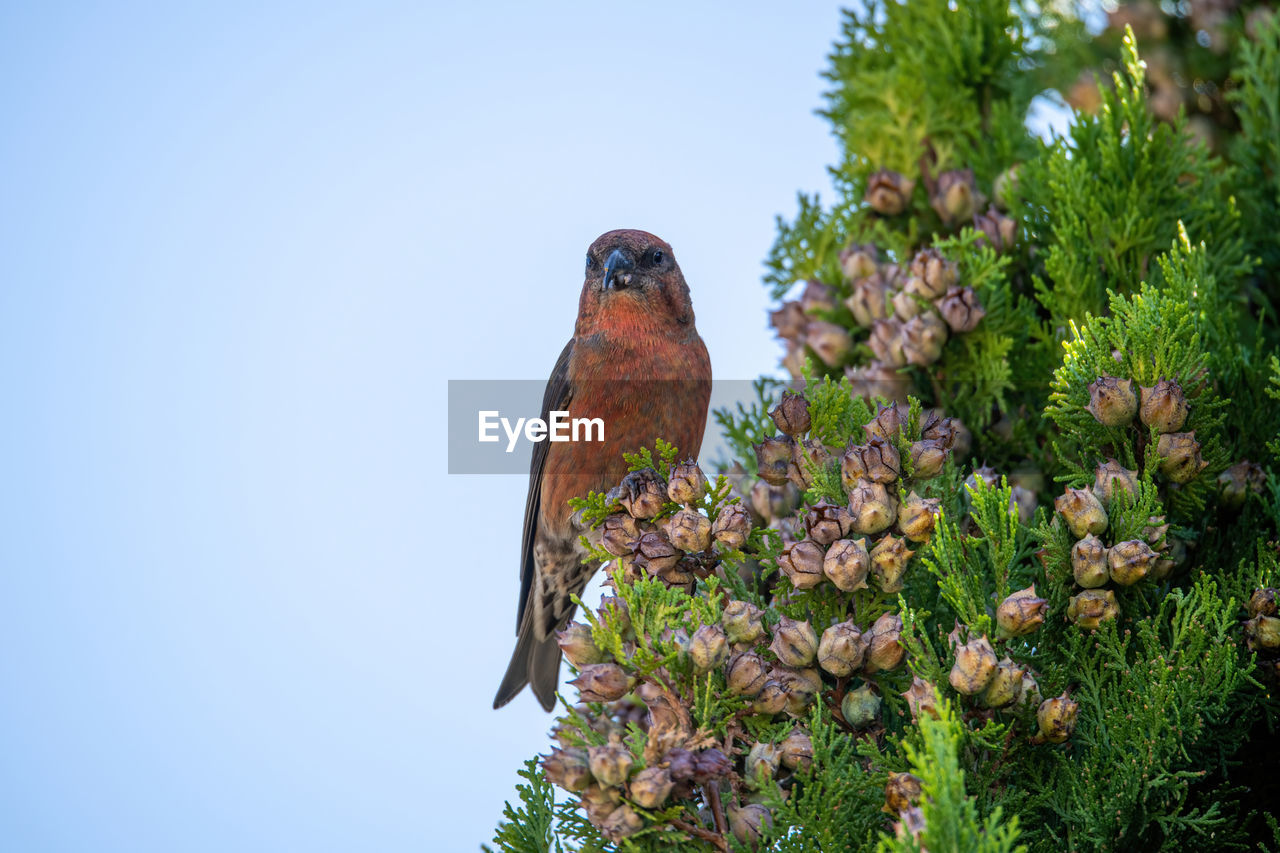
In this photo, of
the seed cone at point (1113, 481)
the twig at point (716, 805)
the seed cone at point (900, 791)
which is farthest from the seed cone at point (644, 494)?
the seed cone at point (1113, 481)

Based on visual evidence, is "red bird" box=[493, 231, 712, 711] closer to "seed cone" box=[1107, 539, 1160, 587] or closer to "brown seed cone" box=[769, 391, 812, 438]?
"brown seed cone" box=[769, 391, 812, 438]

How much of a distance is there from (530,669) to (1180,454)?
104 inches

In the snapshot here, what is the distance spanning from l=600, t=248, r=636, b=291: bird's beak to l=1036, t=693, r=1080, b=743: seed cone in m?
1.88

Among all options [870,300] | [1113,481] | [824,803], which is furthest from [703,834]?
[870,300]

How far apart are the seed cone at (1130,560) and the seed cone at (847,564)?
41 cm

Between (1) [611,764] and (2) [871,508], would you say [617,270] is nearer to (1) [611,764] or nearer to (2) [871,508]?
(2) [871,508]

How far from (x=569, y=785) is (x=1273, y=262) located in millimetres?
2574

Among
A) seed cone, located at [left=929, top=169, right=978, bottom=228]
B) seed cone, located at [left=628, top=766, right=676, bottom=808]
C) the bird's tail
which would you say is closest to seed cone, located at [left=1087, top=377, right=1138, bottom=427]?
seed cone, located at [left=628, top=766, right=676, bottom=808]

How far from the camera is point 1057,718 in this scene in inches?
67.8

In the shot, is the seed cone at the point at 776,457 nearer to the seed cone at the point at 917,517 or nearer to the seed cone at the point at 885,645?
the seed cone at the point at 917,517

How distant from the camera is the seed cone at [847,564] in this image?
1757 mm

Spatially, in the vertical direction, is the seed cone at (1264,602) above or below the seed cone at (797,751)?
above

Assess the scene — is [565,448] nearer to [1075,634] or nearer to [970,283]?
[970,283]

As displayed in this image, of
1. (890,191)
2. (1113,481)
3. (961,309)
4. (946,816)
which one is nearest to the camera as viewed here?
(946,816)
